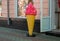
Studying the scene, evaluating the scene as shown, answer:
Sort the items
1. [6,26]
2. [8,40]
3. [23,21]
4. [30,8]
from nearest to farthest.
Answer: [8,40] < [30,8] < [23,21] < [6,26]

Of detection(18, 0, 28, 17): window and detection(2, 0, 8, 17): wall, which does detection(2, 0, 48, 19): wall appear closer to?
detection(2, 0, 8, 17): wall

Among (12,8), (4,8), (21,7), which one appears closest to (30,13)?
(21,7)

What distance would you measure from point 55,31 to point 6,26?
14.9ft

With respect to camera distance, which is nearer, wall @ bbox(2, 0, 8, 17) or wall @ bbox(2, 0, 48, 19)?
wall @ bbox(2, 0, 48, 19)

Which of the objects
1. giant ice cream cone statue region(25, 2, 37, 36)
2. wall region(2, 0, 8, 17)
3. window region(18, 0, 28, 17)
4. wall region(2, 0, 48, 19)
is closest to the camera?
giant ice cream cone statue region(25, 2, 37, 36)

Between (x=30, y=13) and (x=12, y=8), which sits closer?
(x=30, y=13)

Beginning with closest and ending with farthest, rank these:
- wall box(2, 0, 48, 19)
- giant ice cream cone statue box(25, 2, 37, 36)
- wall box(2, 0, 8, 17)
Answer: giant ice cream cone statue box(25, 2, 37, 36), wall box(2, 0, 48, 19), wall box(2, 0, 8, 17)

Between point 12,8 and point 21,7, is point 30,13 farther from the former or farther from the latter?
point 12,8

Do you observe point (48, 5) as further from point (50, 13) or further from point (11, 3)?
point (11, 3)

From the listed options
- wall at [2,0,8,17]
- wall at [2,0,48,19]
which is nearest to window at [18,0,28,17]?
wall at [2,0,48,19]

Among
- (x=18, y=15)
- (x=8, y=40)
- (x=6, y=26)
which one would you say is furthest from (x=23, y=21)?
(x=8, y=40)

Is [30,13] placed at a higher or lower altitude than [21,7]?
lower

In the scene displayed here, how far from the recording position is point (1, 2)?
17797mm

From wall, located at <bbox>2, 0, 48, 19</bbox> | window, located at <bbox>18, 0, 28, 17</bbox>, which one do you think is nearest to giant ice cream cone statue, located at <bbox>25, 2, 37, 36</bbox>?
wall, located at <bbox>2, 0, 48, 19</bbox>
